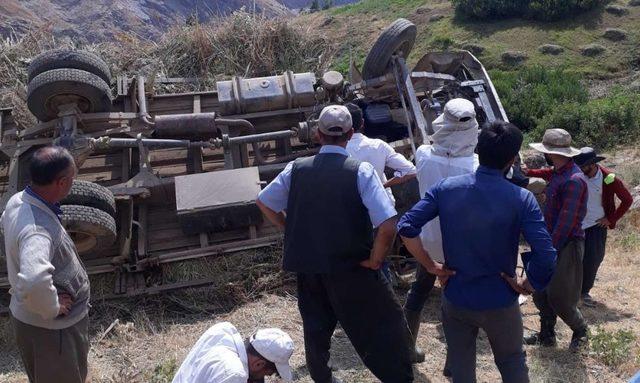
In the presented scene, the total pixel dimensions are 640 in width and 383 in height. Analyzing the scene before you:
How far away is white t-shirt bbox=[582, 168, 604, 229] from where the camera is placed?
17.7 ft

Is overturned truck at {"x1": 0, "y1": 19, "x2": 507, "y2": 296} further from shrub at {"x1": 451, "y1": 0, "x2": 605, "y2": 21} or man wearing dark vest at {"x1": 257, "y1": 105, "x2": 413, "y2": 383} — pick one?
shrub at {"x1": 451, "y1": 0, "x2": 605, "y2": 21}

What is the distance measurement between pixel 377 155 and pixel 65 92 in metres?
3.45

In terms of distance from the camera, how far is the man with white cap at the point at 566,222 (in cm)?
430

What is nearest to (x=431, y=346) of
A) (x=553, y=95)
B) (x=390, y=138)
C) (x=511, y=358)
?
(x=511, y=358)

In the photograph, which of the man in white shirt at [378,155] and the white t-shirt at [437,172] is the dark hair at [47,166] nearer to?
the man in white shirt at [378,155]

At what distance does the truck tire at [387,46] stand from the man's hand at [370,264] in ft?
13.2

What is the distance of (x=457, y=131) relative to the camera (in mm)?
4016

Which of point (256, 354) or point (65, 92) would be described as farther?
point (65, 92)

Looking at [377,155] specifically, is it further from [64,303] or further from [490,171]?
[64,303]

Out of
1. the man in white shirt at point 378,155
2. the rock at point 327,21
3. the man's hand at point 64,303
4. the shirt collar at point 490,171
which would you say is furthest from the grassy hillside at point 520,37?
the man's hand at point 64,303

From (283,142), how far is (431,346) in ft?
10.1

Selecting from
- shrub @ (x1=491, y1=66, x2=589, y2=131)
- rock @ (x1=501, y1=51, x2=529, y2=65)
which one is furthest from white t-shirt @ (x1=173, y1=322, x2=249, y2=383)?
rock @ (x1=501, y1=51, x2=529, y2=65)

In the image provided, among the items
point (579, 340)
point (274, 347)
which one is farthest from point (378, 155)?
point (274, 347)

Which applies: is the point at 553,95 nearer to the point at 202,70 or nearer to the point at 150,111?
the point at 202,70
